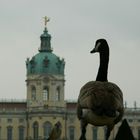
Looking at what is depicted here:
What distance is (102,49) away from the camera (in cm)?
1293

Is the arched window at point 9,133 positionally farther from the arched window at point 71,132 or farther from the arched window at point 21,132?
the arched window at point 71,132

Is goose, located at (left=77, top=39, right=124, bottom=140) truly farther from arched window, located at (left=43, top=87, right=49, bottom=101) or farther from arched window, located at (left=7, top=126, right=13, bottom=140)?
arched window, located at (left=43, top=87, right=49, bottom=101)

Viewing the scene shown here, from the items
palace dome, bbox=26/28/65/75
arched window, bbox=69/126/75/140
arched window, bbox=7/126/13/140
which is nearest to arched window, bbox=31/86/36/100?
palace dome, bbox=26/28/65/75

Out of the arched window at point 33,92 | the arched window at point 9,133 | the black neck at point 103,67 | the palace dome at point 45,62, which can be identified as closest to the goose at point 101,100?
the black neck at point 103,67

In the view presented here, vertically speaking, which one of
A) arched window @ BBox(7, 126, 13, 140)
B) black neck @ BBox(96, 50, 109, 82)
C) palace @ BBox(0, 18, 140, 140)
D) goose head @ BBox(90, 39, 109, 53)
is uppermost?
palace @ BBox(0, 18, 140, 140)

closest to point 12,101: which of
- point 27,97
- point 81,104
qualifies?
point 27,97

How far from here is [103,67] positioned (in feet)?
42.1

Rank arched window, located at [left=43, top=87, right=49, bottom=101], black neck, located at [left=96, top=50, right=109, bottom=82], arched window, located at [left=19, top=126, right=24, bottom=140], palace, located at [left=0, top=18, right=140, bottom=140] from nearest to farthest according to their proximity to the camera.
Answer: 1. black neck, located at [left=96, top=50, right=109, bottom=82]
2. palace, located at [left=0, top=18, right=140, bottom=140]
3. arched window, located at [left=19, top=126, right=24, bottom=140]
4. arched window, located at [left=43, top=87, right=49, bottom=101]

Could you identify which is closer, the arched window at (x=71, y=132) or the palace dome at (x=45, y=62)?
the palace dome at (x=45, y=62)

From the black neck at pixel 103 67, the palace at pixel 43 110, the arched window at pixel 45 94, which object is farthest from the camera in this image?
the arched window at pixel 45 94

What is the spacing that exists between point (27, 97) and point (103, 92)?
3944 inches

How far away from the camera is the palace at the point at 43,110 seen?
4328 inches

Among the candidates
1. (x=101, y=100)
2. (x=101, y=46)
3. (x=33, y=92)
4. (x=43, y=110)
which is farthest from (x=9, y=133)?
(x=101, y=100)

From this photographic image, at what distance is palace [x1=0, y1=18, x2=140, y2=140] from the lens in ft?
361
